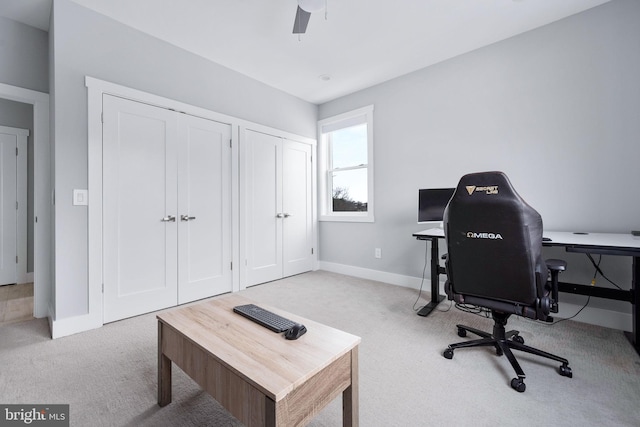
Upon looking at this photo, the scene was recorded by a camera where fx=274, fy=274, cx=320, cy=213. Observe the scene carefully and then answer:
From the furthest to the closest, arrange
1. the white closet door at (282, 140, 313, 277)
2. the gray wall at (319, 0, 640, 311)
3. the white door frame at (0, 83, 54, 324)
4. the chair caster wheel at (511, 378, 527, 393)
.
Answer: the white closet door at (282, 140, 313, 277) → the white door frame at (0, 83, 54, 324) → the gray wall at (319, 0, 640, 311) → the chair caster wheel at (511, 378, 527, 393)

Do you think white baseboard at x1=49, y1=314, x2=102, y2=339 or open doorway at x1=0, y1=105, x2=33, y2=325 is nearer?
white baseboard at x1=49, y1=314, x2=102, y2=339

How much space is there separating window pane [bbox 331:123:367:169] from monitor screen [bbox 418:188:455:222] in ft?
4.20

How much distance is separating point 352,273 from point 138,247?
9.10ft

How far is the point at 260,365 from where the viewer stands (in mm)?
962

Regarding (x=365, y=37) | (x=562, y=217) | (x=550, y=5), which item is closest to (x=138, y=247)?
(x=365, y=37)

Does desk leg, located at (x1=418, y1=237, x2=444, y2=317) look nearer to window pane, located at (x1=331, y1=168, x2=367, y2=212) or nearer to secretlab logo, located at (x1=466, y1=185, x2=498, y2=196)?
secretlab logo, located at (x1=466, y1=185, x2=498, y2=196)

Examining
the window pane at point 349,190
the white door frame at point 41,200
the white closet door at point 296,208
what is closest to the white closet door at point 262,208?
the white closet door at point 296,208

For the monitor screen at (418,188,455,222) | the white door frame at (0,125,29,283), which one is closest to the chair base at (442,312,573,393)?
the monitor screen at (418,188,455,222)

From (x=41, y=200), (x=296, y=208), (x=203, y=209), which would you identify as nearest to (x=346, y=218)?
(x=296, y=208)

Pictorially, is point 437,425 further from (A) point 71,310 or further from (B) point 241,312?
(A) point 71,310

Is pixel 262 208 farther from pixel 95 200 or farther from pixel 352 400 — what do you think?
pixel 352 400

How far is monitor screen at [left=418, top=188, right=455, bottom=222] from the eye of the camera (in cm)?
295

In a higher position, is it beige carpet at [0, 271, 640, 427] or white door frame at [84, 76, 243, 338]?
white door frame at [84, 76, 243, 338]

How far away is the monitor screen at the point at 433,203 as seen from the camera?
2.95 meters
